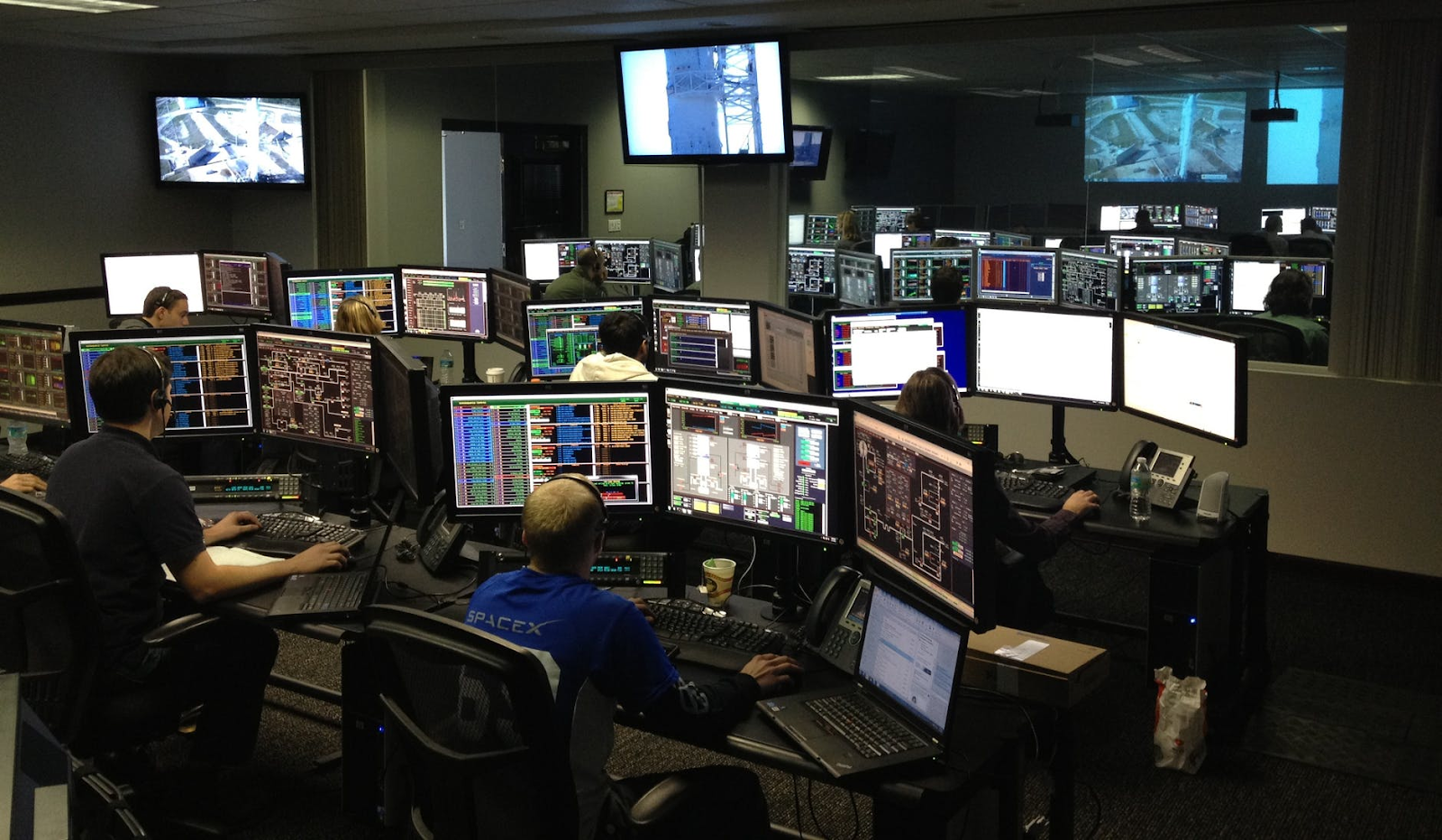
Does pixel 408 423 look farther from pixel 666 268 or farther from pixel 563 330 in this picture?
pixel 666 268

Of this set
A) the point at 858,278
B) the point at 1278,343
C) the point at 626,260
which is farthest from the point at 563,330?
the point at 1278,343

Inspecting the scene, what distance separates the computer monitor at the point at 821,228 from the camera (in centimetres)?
980

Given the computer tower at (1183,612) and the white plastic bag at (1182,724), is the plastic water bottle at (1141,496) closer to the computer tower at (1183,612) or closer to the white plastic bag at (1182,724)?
the computer tower at (1183,612)

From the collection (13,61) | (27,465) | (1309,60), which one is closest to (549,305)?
(27,465)

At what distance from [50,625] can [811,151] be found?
342 inches

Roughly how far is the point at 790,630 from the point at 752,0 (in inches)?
153

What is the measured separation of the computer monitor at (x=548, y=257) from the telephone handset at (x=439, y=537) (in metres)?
5.08

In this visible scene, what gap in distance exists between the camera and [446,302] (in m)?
6.57

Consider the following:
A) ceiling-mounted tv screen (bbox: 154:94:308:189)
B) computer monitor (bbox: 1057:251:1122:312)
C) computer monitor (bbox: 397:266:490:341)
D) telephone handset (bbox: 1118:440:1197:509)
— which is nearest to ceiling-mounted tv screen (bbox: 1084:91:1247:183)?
computer monitor (bbox: 1057:251:1122:312)

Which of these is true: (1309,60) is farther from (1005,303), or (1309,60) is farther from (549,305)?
(549,305)

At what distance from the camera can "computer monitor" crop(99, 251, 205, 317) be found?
735 centimetres

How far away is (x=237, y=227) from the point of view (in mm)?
9758

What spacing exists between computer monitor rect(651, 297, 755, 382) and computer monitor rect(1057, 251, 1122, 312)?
8.42 ft

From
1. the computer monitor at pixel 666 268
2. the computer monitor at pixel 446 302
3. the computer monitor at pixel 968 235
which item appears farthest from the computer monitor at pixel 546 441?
the computer monitor at pixel 968 235
